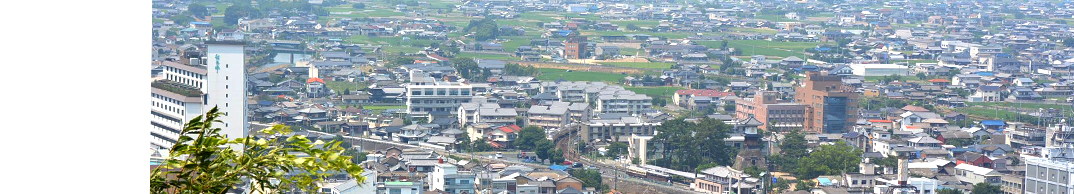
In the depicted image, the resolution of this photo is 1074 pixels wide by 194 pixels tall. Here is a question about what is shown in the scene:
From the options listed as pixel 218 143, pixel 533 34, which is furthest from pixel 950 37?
pixel 218 143

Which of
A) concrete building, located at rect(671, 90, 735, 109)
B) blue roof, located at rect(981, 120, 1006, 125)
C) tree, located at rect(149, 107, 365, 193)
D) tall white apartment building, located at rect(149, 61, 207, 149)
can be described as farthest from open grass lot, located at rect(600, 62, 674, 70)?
tree, located at rect(149, 107, 365, 193)

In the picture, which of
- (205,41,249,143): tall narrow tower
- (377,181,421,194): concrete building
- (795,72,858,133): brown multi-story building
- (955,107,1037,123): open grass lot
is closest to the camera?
(377,181,421,194): concrete building

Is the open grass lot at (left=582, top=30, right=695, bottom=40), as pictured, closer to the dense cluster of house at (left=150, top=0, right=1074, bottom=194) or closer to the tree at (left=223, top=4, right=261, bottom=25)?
the dense cluster of house at (left=150, top=0, right=1074, bottom=194)

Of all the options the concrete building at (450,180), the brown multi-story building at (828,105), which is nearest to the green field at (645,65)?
the brown multi-story building at (828,105)

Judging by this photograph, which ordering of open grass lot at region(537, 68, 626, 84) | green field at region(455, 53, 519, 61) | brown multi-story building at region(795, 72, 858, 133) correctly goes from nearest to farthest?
brown multi-story building at region(795, 72, 858, 133)
open grass lot at region(537, 68, 626, 84)
green field at region(455, 53, 519, 61)

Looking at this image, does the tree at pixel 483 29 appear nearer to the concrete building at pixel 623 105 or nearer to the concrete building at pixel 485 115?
the concrete building at pixel 623 105

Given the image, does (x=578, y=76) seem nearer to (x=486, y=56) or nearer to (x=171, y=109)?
(x=486, y=56)
